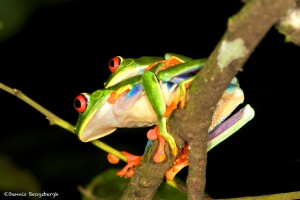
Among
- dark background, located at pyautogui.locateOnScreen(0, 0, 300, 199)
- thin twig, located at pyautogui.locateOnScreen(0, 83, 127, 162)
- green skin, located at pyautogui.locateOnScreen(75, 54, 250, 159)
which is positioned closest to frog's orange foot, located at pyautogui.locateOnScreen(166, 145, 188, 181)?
green skin, located at pyautogui.locateOnScreen(75, 54, 250, 159)

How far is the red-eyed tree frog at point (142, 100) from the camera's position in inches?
76.3

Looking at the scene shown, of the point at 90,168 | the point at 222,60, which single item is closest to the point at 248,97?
the point at 90,168

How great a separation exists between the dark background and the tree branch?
151 cm

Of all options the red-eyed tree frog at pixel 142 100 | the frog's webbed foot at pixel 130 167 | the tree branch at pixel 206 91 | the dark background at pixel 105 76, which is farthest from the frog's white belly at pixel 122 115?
the dark background at pixel 105 76

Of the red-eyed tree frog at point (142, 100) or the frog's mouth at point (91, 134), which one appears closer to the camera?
the red-eyed tree frog at point (142, 100)

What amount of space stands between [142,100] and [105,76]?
7.38 ft

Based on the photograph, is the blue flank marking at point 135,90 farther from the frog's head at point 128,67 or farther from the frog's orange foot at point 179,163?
the frog's orange foot at point 179,163

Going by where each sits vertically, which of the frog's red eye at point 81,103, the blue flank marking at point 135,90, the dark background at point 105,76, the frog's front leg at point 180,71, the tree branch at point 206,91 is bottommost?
the tree branch at point 206,91

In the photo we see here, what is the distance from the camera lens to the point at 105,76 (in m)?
4.36

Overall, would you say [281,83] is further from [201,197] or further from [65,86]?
[201,197]

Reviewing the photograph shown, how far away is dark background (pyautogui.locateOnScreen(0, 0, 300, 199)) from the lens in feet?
11.9

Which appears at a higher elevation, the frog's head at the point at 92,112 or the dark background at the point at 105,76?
the dark background at the point at 105,76

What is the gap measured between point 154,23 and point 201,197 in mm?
2579

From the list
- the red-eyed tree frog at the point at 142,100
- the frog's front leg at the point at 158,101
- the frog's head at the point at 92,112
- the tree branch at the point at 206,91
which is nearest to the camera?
the tree branch at the point at 206,91
